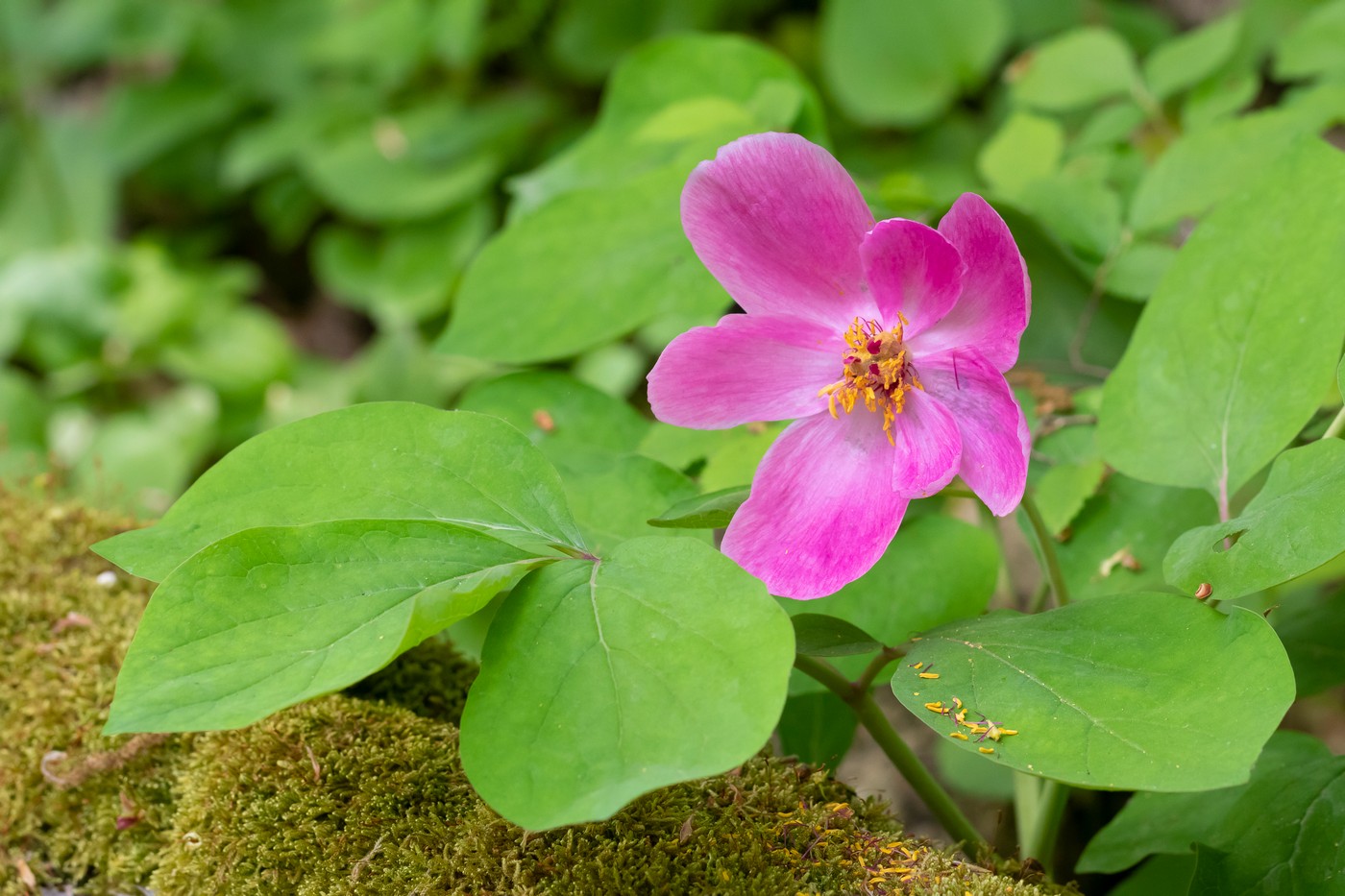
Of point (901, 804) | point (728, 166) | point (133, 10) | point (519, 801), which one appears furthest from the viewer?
point (133, 10)

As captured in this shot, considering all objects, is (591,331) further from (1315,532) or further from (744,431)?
(1315,532)

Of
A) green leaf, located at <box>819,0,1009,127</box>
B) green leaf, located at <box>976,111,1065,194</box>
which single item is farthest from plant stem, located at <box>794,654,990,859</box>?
green leaf, located at <box>819,0,1009,127</box>

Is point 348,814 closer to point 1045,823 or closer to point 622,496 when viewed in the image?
point 622,496

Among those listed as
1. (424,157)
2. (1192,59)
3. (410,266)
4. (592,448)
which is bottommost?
(410,266)

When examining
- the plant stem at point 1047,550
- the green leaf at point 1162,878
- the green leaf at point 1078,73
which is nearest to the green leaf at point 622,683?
the plant stem at point 1047,550

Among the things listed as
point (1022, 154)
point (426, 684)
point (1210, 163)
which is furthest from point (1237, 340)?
point (426, 684)

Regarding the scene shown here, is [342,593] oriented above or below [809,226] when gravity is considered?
below

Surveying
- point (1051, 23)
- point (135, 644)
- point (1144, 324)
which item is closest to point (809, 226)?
point (1144, 324)
